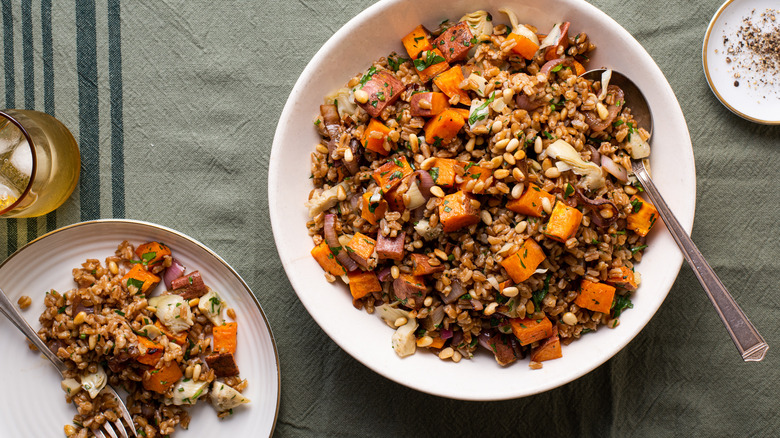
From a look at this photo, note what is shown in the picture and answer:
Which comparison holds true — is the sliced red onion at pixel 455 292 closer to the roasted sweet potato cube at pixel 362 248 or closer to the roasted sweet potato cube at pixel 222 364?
the roasted sweet potato cube at pixel 362 248

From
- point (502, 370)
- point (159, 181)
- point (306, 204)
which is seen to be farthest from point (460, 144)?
point (159, 181)

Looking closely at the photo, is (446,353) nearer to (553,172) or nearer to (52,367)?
(553,172)

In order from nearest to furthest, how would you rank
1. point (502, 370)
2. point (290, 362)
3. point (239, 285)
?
point (502, 370) → point (239, 285) → point (290, 362)

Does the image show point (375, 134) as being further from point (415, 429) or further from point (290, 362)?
point (415, 429)

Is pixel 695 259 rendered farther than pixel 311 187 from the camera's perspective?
No

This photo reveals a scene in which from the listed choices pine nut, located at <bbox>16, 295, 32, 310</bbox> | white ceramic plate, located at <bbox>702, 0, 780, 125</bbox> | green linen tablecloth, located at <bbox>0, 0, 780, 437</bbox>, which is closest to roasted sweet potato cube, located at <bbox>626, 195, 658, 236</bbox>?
green linen tablecloth, located at <bbox>0, 0, 780, 437</bbox>

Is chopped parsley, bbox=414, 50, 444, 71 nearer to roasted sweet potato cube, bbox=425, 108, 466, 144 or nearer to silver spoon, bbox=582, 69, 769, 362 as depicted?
roasted sweet potato cube, bbox=425, 108, 466, 144

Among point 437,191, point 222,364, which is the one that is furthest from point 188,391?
point 437,191
